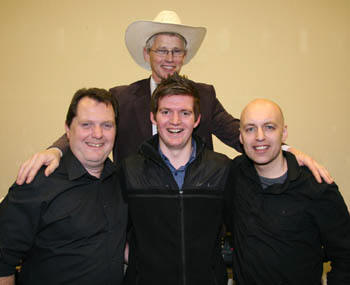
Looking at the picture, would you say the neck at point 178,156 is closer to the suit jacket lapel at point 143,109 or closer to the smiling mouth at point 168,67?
the suit jacket lapel at point 143,109

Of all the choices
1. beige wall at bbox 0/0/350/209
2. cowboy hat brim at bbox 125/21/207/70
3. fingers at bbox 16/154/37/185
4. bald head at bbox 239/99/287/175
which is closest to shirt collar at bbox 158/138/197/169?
bald head at bbox 239/99/287/175

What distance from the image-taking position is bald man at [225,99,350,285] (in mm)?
1413

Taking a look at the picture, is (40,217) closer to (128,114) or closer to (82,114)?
(82,114)

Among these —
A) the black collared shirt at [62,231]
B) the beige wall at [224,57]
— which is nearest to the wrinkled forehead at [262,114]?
the black collared shirt at [62,231]

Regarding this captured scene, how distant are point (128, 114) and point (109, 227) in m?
0.90

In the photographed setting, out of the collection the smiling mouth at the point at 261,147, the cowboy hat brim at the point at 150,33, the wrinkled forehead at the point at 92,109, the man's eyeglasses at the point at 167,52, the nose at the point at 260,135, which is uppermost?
the cowboy hat brim at the point at 150,33

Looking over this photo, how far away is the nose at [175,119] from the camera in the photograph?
61.1 inches

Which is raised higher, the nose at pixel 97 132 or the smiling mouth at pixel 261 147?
the nose at pixel 97 132

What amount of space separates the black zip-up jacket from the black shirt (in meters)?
0.18

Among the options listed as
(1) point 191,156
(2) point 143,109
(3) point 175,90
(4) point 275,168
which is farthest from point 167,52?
(4) point 275,168

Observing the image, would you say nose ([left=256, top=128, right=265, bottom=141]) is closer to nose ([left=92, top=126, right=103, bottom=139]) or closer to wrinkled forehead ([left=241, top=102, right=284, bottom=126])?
wrinkled forehead ([left=241, top=102, right=284, bottom=126])

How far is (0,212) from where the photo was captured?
135 cm

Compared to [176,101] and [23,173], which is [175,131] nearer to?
[176,101]

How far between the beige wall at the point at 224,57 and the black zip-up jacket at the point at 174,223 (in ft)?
5.97
